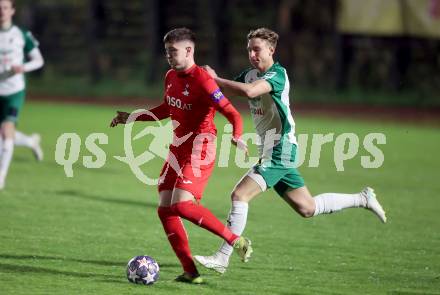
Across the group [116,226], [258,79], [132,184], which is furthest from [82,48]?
[258,79]

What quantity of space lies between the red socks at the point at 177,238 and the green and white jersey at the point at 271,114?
3.07ft

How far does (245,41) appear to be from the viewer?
95.3 feet

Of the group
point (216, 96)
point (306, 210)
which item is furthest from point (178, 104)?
point (306, 210)

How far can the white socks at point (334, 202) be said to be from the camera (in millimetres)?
7710

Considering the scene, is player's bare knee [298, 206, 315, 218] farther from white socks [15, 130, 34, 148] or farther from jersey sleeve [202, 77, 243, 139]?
white socks [15, 130, 34, 148]

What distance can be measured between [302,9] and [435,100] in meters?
6.21

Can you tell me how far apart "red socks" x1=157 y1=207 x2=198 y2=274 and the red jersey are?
1.91 ft

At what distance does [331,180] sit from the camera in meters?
13.0

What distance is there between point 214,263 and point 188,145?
886mm

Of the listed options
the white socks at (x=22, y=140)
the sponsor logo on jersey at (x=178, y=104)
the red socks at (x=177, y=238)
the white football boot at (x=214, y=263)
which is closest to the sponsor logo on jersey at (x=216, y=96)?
the sponsor logo on jersey at (x=178, y=104)

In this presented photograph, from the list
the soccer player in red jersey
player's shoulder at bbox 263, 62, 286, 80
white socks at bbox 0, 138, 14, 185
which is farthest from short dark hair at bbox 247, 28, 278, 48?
white socks at bbox 0, 138, 14, 185

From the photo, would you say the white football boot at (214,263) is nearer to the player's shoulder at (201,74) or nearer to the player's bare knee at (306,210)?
the player's bare knee at (306,210)

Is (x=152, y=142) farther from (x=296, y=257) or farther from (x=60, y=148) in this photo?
(x=296, y=257)

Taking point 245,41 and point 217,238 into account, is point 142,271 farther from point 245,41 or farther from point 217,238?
point 245,41
